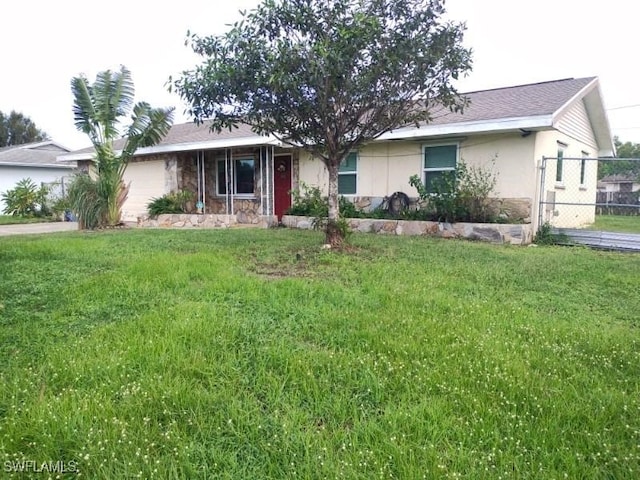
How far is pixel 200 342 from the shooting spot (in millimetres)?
3248

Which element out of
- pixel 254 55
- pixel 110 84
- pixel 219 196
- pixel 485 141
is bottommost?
pixel 219 196

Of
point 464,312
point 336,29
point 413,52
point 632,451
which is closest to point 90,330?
point 464,312

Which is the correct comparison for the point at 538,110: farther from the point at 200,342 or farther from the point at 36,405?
the point at 36,405

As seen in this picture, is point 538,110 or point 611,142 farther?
point 611,142

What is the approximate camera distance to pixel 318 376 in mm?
2803

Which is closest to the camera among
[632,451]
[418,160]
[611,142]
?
[632,451]

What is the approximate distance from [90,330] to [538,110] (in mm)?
9329

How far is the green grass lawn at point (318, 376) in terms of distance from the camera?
2.04m

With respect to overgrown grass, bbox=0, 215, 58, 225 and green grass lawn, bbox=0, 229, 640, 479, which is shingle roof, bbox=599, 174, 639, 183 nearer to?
green grass lawn, bbox=0, 229, 640, 479

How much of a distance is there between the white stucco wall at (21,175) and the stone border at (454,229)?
750 inches

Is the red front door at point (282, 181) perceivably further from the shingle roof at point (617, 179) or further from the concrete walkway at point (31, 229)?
the shingle roof at point (617, 179)

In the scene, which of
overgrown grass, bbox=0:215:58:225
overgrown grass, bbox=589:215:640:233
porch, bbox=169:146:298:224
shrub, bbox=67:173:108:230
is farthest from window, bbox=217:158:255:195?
overgrown grass, bbox=589:215:640:233

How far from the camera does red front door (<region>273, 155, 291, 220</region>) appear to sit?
14.1 metres

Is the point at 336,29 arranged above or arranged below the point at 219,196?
above
